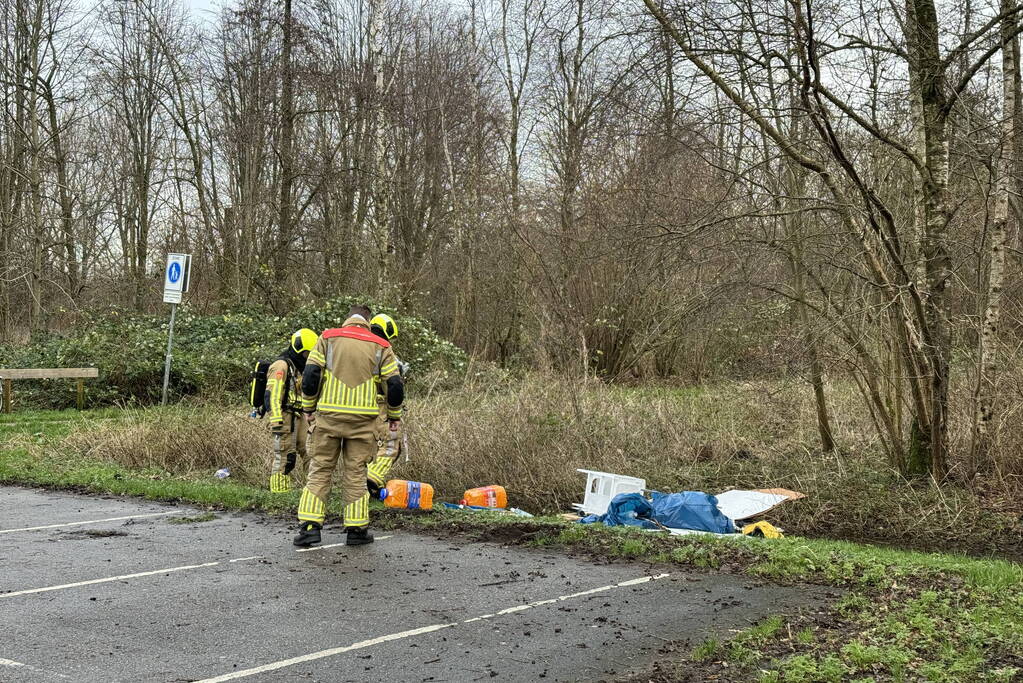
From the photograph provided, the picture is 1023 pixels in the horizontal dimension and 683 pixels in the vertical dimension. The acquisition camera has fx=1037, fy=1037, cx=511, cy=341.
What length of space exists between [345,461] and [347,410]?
47 centimetres

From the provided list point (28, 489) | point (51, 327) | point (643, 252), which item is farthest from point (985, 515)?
point (51, 327)

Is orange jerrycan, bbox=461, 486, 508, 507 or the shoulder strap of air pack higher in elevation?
the shoulder strap of air pack

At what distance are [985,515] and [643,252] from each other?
453 centimetres

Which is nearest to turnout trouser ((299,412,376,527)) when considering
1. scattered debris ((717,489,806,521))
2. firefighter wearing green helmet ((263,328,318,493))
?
firefighter wearing green helmet ((263,328,318,493))

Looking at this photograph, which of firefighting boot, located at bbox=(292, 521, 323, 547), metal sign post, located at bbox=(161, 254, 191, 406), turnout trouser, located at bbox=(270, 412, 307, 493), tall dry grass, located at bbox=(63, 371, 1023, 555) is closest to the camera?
firefighting boot, located at bbox=(292, 521, 323, 547)

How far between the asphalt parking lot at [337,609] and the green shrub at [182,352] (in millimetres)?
10045

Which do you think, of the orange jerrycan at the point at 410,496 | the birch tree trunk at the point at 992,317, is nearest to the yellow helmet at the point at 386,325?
the orange jerrycan at the point at 410,496

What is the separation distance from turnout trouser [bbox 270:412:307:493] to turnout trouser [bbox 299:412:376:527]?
2.80 metres

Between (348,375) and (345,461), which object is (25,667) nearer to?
(345,461)

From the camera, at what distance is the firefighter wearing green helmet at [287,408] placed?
11750 mm

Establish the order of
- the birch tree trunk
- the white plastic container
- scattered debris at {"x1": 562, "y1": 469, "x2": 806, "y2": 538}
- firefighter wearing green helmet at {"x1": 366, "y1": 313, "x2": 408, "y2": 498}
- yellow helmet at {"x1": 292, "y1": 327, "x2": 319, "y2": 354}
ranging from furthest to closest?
1. yellow helmet at {"x1": 292, "y1": 327, "x2": 319, "y2": 354}
2. the birch tree trunk
3. the white plastic container
4. scattered debris at {"x1": 562, "y1": 469, "x2": 806, "y2": 538}
5. firefighter wearing green helmet at {"x1": 366, "y1": 313, "x2": 408, "y2": 498}

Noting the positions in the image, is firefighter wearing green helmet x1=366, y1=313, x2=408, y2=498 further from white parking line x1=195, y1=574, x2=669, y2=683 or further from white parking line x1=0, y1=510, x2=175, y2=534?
white parking line x1=195, y1=574, x2=669, y2=683

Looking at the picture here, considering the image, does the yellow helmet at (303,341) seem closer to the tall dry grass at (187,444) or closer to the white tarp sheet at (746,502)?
the tall dry grass at (187,444)

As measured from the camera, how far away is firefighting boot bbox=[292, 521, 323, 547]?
902 centimetres
